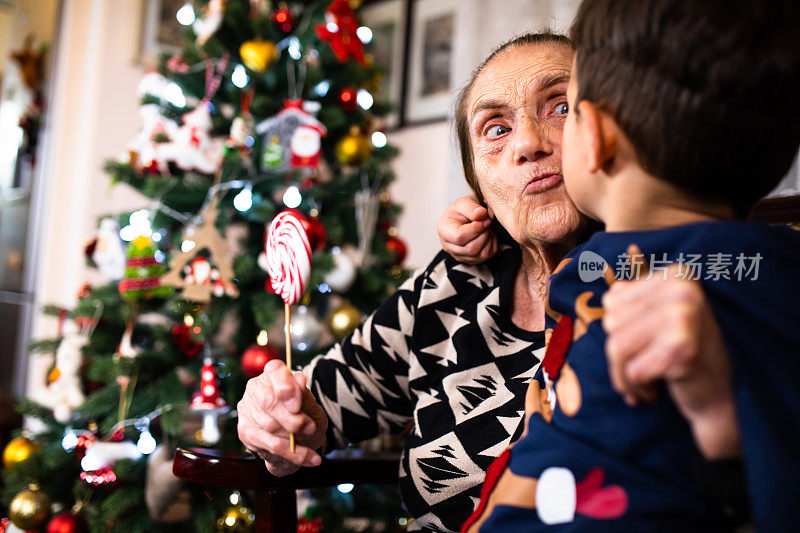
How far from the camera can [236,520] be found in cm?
176

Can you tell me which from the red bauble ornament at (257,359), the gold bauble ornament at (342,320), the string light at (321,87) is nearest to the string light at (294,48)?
the string light at (321,87)

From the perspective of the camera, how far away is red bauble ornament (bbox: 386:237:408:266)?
2204mm

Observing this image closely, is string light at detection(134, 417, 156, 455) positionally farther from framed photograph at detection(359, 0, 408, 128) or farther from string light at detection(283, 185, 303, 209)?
framed photograph at detection(359, 0, 408, 128)

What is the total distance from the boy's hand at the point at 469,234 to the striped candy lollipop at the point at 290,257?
0.86 feet

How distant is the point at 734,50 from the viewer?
21.7 inches

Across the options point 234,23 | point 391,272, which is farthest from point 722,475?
point 234,23

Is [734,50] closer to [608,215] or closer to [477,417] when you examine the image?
[608,215]

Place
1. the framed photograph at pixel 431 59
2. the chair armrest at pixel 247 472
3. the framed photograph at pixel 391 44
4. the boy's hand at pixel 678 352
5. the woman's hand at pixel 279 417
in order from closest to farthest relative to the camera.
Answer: the boy's hand at pixel 678 352
the woman's hand at pixel 279 417
the chair armrest at pixel 247 472
the framed photograph at pixel 431 59
the framed photograph at pixel 391 44

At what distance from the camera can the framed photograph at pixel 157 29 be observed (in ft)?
9.75

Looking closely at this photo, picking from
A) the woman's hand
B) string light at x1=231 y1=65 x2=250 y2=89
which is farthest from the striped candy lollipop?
string light at x1=231 y1=65 x2=250 y2=89

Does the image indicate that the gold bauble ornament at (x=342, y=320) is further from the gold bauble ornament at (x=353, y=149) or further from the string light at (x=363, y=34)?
the string light at (x=363, y=34)

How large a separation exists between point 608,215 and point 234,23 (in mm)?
1775

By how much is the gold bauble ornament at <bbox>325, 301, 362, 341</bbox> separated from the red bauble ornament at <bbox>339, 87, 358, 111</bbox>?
2.22ft

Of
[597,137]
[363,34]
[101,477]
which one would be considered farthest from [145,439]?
[597,137]
